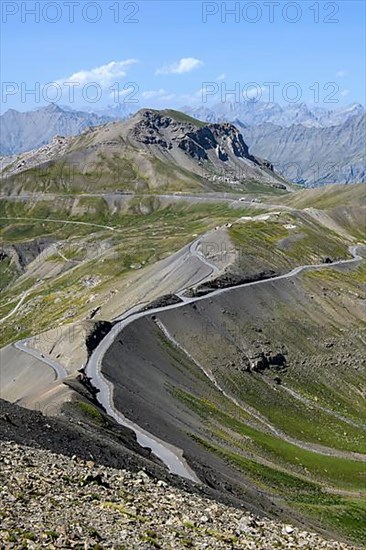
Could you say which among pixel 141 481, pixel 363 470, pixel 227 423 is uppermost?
pixel 141 481

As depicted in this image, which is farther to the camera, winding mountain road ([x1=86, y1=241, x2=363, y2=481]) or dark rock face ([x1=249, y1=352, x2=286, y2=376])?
dark rock face ([x1=249, y1=352, x2=286, y2=376])

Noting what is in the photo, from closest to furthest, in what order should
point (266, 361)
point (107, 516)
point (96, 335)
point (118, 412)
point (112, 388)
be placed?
1. point (107, 516)
2. point (118, 412)
3. point (112, 388)
4. point (96, 335)
5. point (266, 361)

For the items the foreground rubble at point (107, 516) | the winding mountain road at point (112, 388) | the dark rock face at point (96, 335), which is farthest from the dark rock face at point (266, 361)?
the foreground rubble at point (107, 516)

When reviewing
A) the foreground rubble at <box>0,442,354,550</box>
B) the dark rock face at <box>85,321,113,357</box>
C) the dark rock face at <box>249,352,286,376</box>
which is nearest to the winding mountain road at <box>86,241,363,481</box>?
the dark rock face at <box>85,321,113,357</box>

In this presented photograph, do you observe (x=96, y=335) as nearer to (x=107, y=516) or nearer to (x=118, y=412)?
(x=118, y=412)

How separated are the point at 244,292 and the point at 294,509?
79342 millimetres

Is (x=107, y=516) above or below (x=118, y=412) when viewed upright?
above

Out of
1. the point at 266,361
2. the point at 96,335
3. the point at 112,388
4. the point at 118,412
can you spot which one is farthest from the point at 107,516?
the point at 266,361

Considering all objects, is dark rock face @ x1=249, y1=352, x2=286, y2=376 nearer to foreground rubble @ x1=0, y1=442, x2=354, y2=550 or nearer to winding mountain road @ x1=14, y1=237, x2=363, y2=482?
winding mountain road @ x1=14, y1=237, x2=363, y2=482

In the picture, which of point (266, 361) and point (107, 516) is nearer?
point (107, 516)

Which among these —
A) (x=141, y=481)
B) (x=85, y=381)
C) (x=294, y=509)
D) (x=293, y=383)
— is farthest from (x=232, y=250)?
(x=141, y=481)

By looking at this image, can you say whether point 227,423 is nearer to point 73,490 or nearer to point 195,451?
point 195,451

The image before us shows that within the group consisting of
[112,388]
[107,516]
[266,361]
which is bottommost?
[266,361]

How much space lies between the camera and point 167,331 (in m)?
116
